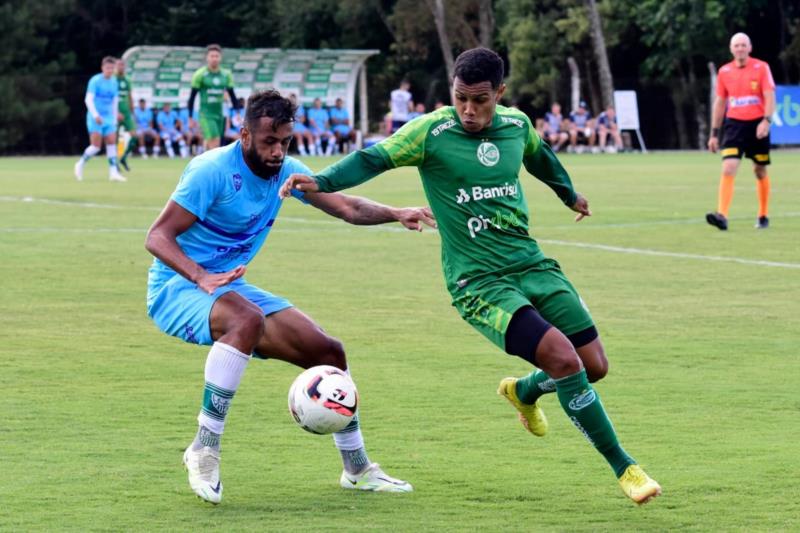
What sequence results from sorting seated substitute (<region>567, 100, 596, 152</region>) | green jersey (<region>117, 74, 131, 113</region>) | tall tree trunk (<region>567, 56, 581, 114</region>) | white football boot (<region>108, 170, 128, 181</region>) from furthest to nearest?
tall tree trunk (<region>567, 56, 581, 114</region>) < seated substitute (<region>567, 100, 596, 152</region>) < green jersey (<region>117, 74, 131, 113</region>) < white football boot (<region>108, 170, 128, 181</region>)

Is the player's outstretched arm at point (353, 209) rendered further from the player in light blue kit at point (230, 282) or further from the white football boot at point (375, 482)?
the white football boot at point (375, 482)

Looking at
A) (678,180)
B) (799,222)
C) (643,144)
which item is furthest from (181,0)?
(799,222)

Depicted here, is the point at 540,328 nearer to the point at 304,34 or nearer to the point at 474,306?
the point at 474,306

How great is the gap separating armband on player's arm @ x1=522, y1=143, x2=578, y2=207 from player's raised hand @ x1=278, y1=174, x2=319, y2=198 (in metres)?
1.16

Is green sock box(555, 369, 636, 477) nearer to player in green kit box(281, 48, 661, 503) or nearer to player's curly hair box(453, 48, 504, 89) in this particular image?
player in green kit box(281, 48, 661, 503)

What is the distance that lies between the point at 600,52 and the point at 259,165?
4756cm

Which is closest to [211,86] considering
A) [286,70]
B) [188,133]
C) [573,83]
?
[188,133]

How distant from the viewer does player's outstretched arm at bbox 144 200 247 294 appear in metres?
6.20

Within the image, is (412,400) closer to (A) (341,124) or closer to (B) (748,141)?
(B) (748,141)

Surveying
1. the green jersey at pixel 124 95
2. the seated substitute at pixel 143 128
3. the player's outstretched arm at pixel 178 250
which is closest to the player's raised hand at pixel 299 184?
the player's outstretched arm at pixel 178 250

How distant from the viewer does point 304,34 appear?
65625mm

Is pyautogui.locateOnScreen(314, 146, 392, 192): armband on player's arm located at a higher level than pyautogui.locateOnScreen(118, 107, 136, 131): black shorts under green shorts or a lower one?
higher

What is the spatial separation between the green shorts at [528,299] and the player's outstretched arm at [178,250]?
100 centimetres

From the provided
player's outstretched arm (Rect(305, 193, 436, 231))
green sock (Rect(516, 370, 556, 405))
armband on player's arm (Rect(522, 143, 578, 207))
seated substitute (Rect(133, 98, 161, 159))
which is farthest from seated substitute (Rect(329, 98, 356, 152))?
green sock (Rect(516, 370, 556, 405))
